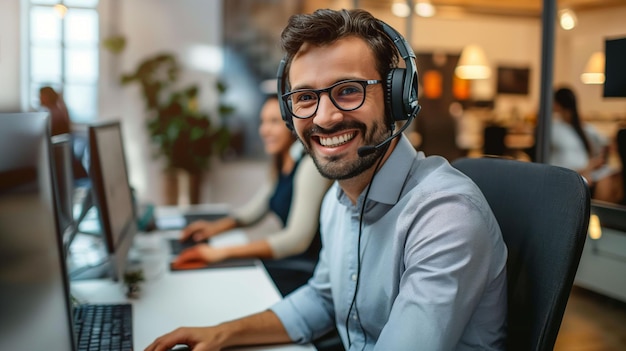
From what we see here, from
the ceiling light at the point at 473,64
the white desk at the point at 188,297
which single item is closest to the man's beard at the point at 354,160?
the white desk at the point at 188,297

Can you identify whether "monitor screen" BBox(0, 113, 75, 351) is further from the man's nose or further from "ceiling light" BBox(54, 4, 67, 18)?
"ceiling light" BBox(54, 4, 67, 18)

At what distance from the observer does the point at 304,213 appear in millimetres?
2268

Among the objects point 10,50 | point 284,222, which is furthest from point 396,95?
point 10,50

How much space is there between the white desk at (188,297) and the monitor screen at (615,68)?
1.14 meters

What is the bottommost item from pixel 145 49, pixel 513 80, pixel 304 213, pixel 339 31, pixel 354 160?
pixel 304 213

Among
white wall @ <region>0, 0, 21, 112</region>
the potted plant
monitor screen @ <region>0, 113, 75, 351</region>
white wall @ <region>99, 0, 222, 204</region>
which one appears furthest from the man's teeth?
white wall @ <region>99, 0, 222, 204</region>

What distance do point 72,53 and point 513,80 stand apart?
4171mm

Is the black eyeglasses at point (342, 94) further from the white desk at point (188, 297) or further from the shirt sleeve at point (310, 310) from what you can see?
the white desk at point (188, 297)

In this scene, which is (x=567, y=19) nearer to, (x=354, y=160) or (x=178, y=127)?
(x=354, y=160)

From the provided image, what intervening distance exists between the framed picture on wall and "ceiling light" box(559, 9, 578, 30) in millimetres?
391

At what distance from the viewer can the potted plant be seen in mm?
4965

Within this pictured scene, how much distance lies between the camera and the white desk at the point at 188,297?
134 centimetres

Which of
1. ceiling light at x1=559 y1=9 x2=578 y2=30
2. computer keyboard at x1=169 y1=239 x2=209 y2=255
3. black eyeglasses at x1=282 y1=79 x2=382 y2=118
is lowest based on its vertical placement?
computer keyboard at x1=169 y1=239 x2=209 y2=255

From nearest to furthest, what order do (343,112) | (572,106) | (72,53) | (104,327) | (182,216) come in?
(343,112), (104,327), (572,106), (182,216), (72,53)
